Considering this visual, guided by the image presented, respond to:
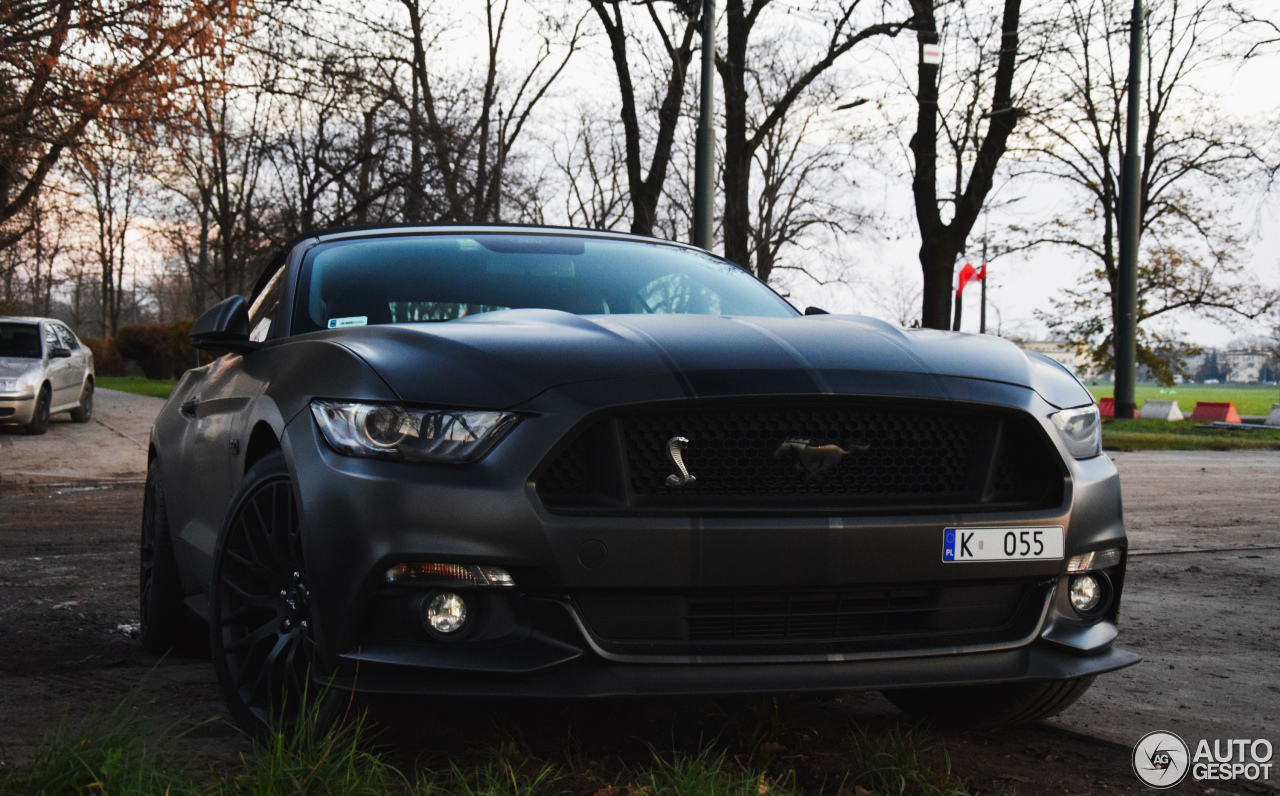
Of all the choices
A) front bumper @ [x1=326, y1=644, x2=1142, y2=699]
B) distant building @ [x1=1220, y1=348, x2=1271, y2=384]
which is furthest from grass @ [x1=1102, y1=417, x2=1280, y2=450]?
distant building @ [x1=1220, y1=348, x2=1271, y2=384]

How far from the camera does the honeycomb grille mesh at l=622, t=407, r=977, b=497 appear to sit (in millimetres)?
2678

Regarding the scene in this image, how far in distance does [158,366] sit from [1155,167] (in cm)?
3062

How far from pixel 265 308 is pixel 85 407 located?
649 inches

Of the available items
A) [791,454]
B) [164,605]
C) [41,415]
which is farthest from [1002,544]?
[41,415]

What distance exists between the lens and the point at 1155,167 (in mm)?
33750

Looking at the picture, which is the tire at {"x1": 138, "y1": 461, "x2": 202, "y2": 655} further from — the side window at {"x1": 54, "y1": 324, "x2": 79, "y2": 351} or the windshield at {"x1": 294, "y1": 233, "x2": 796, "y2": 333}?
the side window at {"x1": 54, "y1": 324, "x2": 79, "y2": 351}

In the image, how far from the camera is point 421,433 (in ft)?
8.73

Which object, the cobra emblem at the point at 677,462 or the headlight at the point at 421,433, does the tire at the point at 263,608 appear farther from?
the cobra emblem at the point at 677,462

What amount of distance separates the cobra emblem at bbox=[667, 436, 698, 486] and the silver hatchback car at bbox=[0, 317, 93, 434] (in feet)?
51.0

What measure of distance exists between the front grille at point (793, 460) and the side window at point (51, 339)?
1673 cm

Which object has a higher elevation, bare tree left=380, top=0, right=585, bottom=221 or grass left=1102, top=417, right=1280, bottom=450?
bare tree left=380, top=0, right=585, bottom=221

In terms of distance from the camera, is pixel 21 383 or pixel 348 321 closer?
pixel 348 321

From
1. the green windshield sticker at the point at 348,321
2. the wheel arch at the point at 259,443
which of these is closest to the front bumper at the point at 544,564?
the wheel arch at the point at 259,443
